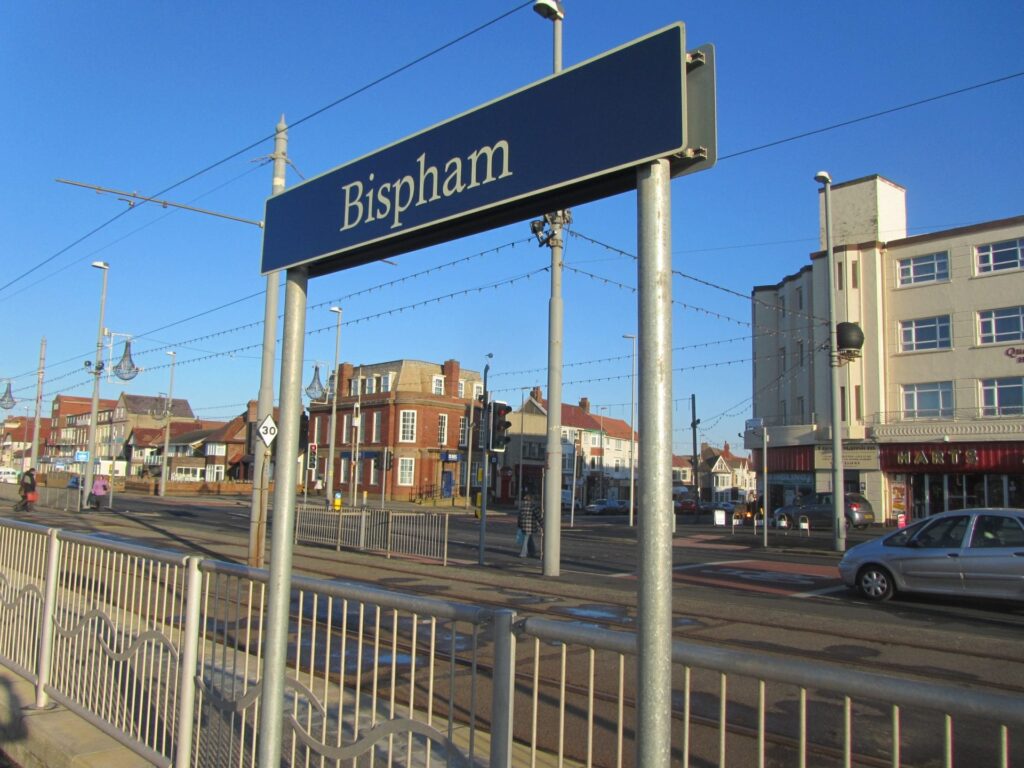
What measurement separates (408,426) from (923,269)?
36679 millimetres

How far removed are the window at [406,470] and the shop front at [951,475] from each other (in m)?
33.6

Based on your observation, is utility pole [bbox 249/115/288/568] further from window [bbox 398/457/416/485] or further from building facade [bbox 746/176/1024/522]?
window [bbox 398/457/416/485]

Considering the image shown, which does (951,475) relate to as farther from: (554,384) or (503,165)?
(503,165)

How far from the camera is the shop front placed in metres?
35.4

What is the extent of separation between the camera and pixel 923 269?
129 feet

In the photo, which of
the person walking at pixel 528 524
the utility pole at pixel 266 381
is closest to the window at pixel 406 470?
the person walking at pixel 528 524

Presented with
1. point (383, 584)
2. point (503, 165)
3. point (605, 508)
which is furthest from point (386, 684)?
point (605, 508)

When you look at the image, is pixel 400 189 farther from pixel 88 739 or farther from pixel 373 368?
pixel 373 368

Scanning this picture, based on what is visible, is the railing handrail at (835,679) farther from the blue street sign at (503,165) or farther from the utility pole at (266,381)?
the utility pole at (266,381)

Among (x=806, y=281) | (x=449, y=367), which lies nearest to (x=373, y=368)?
(x=449, y=367)

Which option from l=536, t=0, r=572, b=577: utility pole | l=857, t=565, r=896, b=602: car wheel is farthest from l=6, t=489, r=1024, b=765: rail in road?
l=536, t=0, r=572, b=577: utility pole

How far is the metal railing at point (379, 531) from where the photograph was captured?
59.6 ft

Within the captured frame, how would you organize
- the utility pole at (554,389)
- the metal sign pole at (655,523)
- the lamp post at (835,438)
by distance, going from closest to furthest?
the metal sign pole at (655,523), the utility pole at (554,389), the lamp post at (835,438)

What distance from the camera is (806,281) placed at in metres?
43.5
